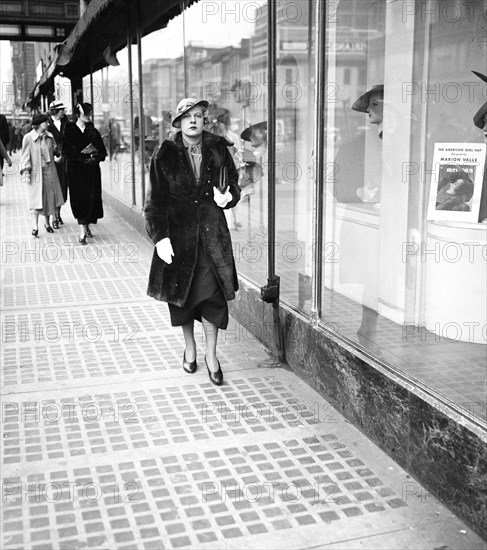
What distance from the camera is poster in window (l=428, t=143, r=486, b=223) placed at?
14.1ft

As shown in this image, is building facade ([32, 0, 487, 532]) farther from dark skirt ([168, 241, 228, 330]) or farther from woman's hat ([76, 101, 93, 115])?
woman's hat ([76, 101, 93, 115])

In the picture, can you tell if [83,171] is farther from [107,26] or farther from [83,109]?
[107,26]

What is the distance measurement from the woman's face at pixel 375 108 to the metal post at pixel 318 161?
1.65 feet

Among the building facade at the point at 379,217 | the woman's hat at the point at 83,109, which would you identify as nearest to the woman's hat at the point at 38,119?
the woman's hat at the point at 83,109

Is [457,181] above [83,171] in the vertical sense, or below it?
above

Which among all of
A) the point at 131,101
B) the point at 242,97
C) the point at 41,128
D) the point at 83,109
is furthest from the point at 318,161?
the point at 131,101

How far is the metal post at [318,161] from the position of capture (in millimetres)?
4719

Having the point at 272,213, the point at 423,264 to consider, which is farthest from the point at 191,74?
the point at 423,264

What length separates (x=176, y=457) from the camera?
150 inches

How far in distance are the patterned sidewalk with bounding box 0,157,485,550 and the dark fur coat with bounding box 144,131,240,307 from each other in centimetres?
65

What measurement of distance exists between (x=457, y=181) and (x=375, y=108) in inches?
36.8

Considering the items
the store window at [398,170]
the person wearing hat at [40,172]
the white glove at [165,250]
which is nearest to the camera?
the store window at [398,170]

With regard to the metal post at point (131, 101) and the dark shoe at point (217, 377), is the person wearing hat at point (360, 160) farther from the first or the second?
the metal post at point (131, 101)

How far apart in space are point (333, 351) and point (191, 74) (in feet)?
15.6
